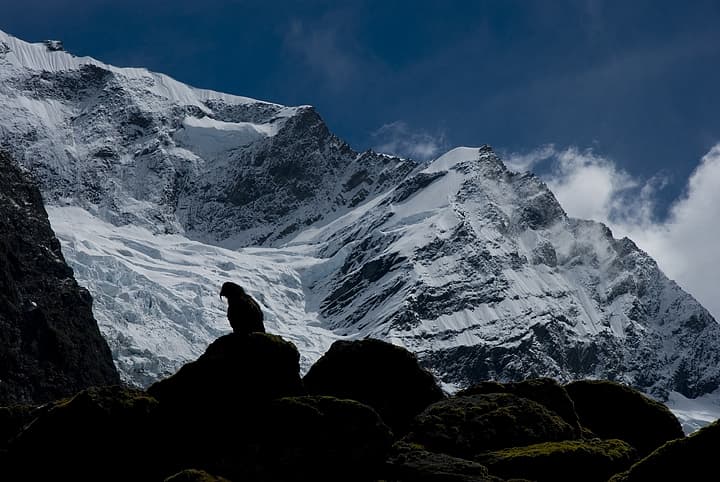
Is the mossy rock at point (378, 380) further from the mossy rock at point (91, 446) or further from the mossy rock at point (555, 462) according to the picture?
the mossy rock at point (91, 446)

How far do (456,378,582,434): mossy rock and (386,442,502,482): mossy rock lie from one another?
9.33 m

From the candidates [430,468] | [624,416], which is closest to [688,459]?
[430,468]

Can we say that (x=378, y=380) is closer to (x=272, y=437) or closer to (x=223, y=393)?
(x=223, y=393)

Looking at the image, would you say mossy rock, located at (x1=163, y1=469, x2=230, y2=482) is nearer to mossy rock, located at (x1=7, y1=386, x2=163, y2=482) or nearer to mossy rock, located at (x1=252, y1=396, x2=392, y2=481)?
mossy rock, located at (x1=252, y1=396, x2=392, y2=481)

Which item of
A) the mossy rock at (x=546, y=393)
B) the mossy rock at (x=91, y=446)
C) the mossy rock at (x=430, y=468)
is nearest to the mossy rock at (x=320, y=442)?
the mossy rock at (x=430, y=468)

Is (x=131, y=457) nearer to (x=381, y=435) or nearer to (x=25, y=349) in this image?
(x=381, y=435)

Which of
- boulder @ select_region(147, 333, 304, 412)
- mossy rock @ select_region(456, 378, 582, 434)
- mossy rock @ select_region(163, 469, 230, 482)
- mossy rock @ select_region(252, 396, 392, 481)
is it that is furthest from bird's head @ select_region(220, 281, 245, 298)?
mossy rock @ select_region(163, 469, 230, 482)

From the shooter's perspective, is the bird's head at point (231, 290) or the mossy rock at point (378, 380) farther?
the mossy rock at point (378, 380)

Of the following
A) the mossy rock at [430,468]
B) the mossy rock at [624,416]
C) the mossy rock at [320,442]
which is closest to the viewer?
the mossy rock at [430,468]

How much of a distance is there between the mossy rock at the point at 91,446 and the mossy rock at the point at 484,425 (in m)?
9.24

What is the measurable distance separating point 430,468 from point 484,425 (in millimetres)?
5590

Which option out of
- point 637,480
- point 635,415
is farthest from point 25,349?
point 637,480

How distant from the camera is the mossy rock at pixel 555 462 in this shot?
142ft

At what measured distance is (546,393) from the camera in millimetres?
51656
